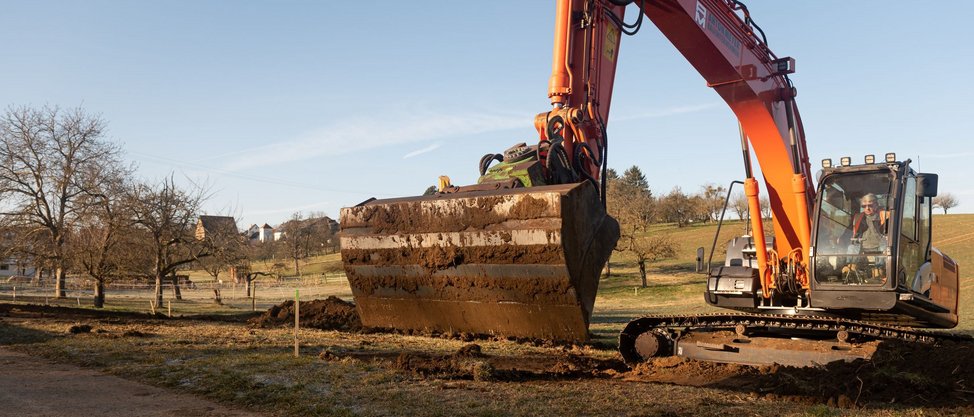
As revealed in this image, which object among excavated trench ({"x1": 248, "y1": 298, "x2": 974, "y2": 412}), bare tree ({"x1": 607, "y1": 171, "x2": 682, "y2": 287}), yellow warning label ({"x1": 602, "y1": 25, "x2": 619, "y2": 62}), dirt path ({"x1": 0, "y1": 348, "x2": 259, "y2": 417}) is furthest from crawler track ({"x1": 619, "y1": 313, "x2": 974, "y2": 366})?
bare tree ({"x1": 607, "y1": 171, "x2": 682, "y2": 287})

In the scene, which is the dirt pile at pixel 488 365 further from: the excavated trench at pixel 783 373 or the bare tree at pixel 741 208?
the bare tree at pixel 741 208

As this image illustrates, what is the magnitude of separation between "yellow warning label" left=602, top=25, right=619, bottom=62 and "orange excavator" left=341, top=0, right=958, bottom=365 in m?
0.03

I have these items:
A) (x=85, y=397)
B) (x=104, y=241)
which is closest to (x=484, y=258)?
(x=85, y=397)

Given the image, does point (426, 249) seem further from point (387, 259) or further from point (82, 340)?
point (82, 340)

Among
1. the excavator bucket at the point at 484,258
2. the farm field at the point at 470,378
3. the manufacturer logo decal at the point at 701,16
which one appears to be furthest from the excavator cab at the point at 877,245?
the excavator bucket at the point at 484,258

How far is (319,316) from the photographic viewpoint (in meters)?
14.8

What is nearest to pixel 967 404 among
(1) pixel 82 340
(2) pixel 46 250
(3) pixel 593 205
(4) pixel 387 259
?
(3) pixel 593 205

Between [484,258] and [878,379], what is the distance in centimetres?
373

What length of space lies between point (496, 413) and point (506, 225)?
6.70ft

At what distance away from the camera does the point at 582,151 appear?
284 inches

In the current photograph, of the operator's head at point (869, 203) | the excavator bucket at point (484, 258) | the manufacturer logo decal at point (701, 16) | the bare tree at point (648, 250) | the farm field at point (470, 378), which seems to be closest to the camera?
the farm field at point (470, 378)

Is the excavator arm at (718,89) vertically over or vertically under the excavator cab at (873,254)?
over

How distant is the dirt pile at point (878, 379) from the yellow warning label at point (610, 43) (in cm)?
353

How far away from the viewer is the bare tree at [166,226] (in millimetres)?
26547
